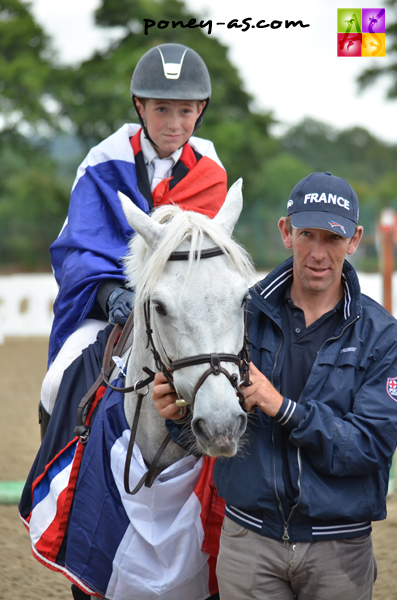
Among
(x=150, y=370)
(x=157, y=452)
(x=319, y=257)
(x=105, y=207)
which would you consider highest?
(x=105, y=207)

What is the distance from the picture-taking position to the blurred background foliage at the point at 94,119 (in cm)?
1986

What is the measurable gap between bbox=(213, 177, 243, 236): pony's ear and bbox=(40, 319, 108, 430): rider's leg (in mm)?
1089

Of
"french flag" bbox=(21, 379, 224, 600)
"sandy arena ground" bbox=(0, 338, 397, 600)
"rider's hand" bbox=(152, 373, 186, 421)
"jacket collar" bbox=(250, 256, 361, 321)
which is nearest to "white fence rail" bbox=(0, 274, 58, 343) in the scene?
"sandy arena ground" bbox=(0, 338, 397, 600)

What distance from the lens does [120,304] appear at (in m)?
2.76

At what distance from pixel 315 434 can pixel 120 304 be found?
1094mm

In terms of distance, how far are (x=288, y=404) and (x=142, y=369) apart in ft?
2.02

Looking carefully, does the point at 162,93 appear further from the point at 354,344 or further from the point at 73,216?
the point at 354,344

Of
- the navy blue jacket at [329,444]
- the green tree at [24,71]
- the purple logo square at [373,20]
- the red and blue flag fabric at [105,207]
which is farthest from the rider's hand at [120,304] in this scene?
the green tree at [24,71]

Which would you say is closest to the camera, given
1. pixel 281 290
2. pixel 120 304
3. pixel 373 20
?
pixel 281 290

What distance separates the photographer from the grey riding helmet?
3266mm

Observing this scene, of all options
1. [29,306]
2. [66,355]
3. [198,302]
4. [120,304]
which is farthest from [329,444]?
[29,306]

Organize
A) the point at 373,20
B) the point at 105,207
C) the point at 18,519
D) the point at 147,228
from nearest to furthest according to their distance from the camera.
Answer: the point at 147,228 → the point at 105,207 → the point at 18,519 → the point at 373,20

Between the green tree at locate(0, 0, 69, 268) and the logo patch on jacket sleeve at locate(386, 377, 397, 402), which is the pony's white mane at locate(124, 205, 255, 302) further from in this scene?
the green tree at locate(0, 0, 69, 268)

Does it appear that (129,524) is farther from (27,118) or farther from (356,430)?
(27,118)
